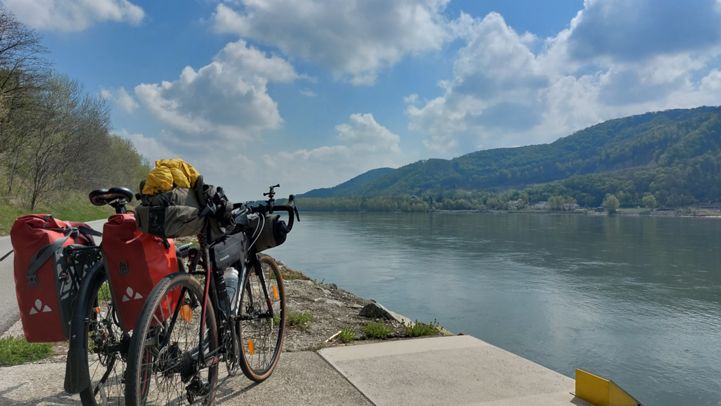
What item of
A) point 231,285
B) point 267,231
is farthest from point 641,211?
point 231,285

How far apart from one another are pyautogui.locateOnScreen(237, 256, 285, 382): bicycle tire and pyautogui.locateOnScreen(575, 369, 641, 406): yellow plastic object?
239 cm

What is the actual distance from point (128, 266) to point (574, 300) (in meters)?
21.3

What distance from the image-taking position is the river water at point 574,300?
13.4 m

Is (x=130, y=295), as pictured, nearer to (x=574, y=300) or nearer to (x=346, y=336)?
(x=346, y=336)

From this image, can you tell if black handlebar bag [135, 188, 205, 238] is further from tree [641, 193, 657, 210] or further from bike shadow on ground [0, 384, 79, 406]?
tree [641, 193, 657, 210]

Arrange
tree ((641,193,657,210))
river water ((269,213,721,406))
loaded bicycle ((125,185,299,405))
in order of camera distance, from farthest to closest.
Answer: tree ((641,193,657,210))
river water ((269,213,721,406))
loaded bicycle ((125,185,299,405))

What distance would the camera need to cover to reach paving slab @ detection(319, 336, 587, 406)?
3.67 metres

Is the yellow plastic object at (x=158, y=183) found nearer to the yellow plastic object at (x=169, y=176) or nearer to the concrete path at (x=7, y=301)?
the yellow plastic object at (x=169, y=176)

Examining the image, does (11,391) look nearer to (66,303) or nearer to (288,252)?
(66,303)

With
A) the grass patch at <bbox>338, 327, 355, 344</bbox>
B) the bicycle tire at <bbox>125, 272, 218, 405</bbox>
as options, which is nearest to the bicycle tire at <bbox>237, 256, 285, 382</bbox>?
the bicycle tire at <bbox>125, 272, 218, 405</bbox>

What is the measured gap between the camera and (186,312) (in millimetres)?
2951

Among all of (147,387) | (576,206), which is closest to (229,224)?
(147,387)

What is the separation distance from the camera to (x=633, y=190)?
158000 millimetres

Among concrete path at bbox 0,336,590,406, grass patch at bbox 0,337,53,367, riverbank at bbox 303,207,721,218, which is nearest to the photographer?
concrete path at bbox 0,336,590,406
